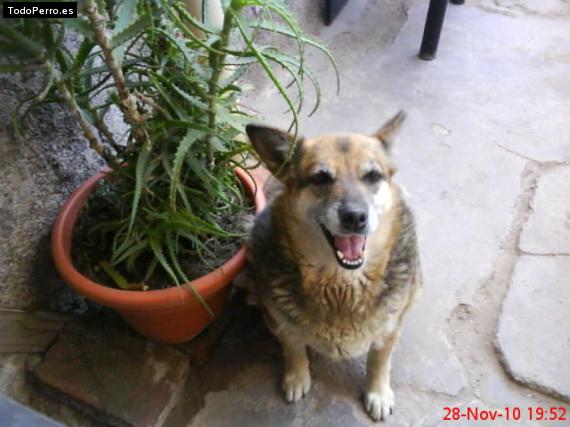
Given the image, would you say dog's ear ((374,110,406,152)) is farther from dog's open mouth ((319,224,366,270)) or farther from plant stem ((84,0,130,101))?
plant stem ((84,0,130,101))

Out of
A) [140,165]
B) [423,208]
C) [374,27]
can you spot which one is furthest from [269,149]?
[374,27]

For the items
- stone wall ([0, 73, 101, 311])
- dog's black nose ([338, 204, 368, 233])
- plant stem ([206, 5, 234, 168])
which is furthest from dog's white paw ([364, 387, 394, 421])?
stone wall ([0, 73, 101, 311])

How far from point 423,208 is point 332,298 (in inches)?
37.1

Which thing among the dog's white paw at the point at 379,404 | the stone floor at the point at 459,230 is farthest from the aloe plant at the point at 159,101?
the dog's white paw at the point at 379,404

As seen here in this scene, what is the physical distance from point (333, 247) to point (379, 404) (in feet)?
2.02

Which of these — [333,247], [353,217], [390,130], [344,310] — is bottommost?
[344,310]

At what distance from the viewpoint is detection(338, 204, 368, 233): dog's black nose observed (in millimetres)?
1319

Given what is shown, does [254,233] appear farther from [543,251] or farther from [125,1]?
[543,251]

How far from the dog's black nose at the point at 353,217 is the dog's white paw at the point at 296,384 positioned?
658 mm

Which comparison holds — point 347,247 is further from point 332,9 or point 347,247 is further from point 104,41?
point 332,9

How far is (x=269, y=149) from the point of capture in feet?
4.82

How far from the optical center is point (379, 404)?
1.69 m

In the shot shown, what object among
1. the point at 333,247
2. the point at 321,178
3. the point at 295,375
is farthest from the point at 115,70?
the point at 295,375
